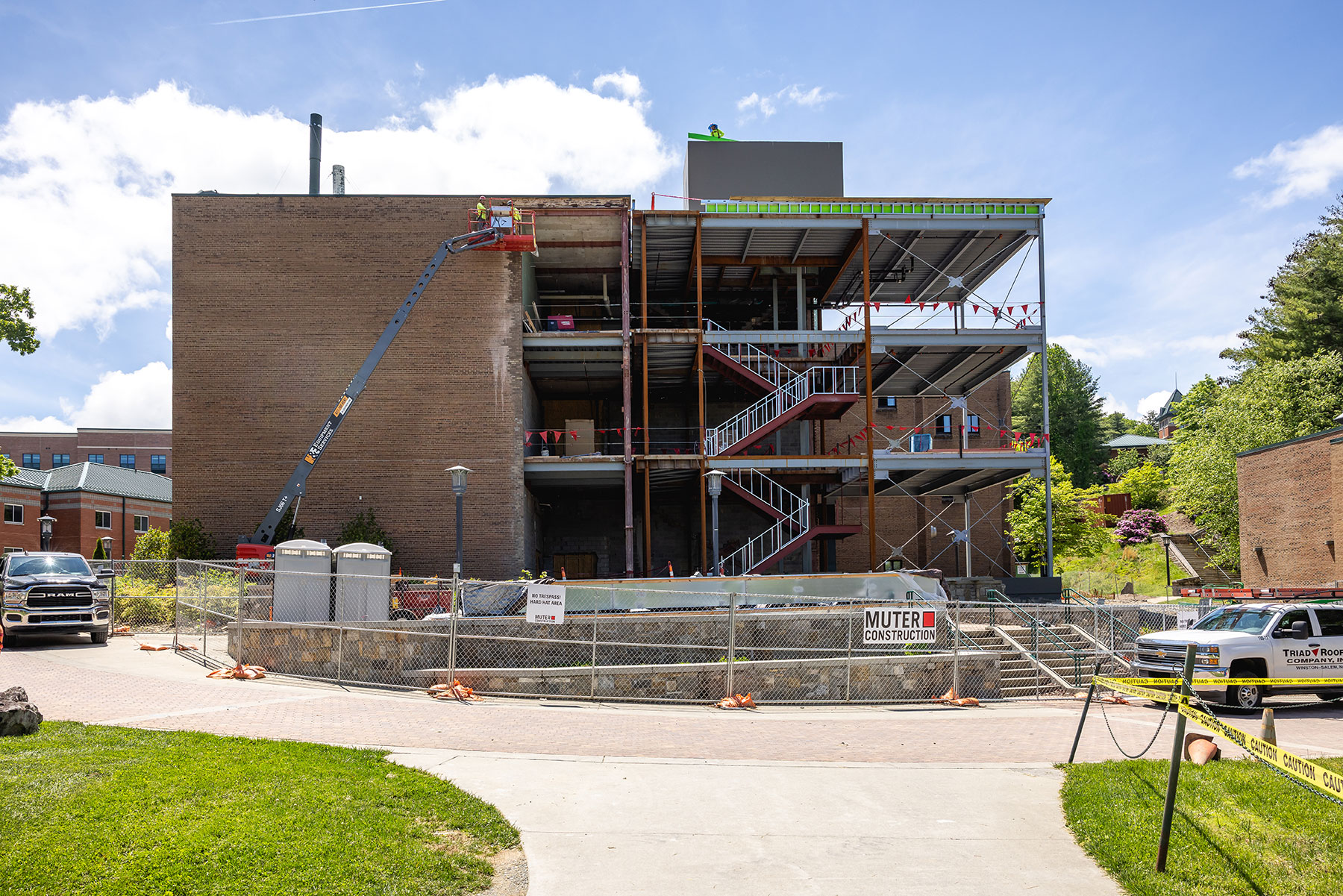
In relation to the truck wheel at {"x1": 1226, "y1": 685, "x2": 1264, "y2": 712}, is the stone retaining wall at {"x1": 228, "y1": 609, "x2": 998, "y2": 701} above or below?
above

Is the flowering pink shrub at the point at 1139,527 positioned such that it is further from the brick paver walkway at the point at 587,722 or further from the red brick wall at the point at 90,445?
the red brick wall at the point at 90,445

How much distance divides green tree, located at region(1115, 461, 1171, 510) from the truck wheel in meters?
51.7

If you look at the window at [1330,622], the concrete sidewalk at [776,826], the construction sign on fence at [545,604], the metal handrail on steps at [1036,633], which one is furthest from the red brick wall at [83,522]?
the window at [1330,622]

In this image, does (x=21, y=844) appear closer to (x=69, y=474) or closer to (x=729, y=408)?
(x=729, y=408)

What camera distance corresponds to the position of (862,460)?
28953 mm

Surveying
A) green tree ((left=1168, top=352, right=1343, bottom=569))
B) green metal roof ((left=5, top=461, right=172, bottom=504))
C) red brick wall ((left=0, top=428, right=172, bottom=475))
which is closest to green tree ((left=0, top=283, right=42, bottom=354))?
green metal roof ((left=5, top=461, right=172, bottom=504))

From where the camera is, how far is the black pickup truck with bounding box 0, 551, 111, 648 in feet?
56.1

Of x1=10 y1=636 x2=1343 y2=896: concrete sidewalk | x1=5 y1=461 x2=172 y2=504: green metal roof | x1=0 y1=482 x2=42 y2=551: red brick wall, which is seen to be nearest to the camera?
x1=10 y1=636 x2=1343 y2=896: concrete sidewalk

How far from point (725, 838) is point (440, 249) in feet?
84.1

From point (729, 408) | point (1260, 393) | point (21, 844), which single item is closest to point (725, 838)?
point (21, 844)

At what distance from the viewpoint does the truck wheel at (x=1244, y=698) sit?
46.4ft

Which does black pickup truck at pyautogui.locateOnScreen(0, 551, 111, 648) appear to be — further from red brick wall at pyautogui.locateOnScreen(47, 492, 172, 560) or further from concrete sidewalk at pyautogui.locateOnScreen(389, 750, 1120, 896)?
red brick wall at pyautogui.locateOnScreen(47, 492, 172, 560)

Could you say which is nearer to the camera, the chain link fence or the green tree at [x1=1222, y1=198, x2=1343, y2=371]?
the chain link fence

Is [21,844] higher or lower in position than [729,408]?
lower
